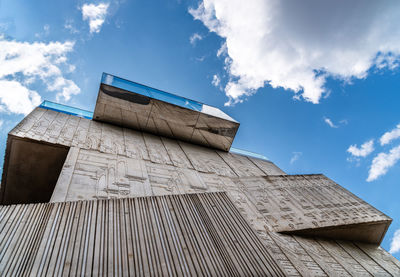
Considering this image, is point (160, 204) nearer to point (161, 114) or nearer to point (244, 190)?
point (244, 190)

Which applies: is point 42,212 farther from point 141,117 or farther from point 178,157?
point 141,117

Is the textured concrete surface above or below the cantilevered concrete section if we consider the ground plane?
below

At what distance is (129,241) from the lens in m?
2.42

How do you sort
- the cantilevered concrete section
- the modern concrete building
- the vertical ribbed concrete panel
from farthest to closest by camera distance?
1. the cantilevered concrete section
2. the modern concrete building
3. the vertical ribbed concrete panel

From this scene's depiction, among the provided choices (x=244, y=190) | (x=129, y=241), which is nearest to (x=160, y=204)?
(x=129, y=241)

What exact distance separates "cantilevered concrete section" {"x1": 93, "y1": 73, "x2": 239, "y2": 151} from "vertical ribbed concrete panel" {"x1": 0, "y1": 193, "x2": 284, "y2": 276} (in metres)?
6.89

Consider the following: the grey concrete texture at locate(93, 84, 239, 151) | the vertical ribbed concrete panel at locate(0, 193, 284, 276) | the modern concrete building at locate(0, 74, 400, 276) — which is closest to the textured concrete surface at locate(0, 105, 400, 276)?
the modern concrete building at locate(0, 74, 400, 276)

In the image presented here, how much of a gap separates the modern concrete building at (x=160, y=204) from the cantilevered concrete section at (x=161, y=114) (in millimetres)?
50

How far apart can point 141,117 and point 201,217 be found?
7433 millimetres

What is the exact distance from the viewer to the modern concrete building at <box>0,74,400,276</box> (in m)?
2.31

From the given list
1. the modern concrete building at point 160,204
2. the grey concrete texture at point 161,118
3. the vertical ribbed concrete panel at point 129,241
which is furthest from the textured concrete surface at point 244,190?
the vertical ribbed concrete panel at point 129,241

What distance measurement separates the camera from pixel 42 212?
260 cm

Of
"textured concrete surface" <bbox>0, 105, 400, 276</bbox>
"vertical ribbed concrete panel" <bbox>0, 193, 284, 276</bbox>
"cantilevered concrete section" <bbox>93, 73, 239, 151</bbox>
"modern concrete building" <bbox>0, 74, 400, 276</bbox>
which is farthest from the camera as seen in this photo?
"cantilevered concrete section" <bbox>93, 73, 239, 151</bbox>

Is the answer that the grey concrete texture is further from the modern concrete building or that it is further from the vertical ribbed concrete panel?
the vertical ribbed concrete panel
